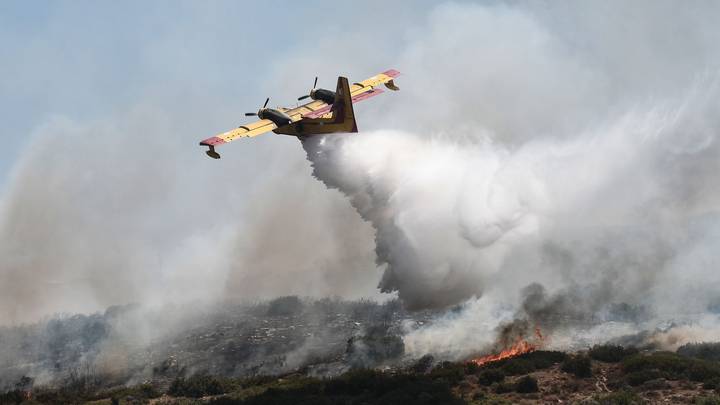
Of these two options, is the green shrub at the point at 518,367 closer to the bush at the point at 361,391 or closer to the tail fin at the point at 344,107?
the bush at the point at 361,391

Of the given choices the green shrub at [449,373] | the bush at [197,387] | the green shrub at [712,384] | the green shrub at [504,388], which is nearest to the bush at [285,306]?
the bush at [197,387]

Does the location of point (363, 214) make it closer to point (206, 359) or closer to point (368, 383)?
point (368, 383)

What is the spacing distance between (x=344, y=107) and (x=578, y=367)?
26.8m

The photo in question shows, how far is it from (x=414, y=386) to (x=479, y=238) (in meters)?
13.7

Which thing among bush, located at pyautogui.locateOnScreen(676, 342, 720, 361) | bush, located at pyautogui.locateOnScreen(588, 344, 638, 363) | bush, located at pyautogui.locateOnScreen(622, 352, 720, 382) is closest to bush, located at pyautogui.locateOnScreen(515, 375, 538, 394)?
bush, located at pyautogui.locateOnScreen(622, 352, 720, 382)

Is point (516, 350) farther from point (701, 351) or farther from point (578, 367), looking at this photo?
point (701, 351)

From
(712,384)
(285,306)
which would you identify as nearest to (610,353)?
(712,384)

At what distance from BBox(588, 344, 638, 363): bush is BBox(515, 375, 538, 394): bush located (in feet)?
24.8

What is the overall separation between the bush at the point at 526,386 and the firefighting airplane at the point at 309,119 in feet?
79.3

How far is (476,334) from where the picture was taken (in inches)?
2872

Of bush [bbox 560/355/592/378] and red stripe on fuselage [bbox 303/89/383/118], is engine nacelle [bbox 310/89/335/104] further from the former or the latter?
bush [bbox 560/355/592/378]

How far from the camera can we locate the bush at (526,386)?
57.6 meters

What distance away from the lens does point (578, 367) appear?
60.1 metres

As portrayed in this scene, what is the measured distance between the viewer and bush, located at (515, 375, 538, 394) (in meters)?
57.6
